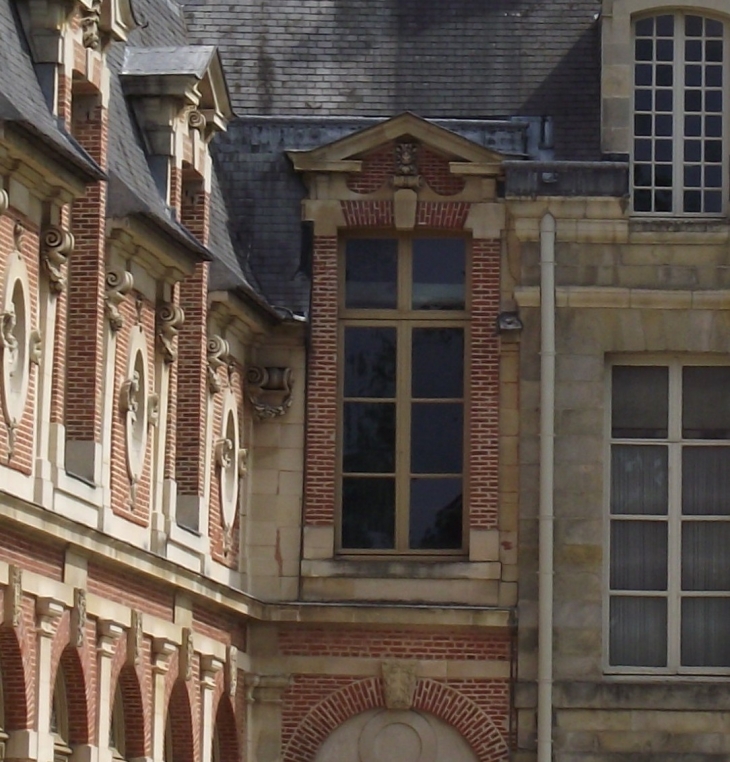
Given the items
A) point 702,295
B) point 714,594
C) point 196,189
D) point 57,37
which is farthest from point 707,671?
point 57,37

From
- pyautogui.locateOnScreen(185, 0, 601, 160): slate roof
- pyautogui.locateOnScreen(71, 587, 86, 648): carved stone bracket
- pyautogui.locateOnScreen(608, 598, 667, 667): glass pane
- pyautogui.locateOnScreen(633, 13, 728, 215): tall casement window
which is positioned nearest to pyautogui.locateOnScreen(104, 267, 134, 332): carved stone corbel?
pyautogui.locateOnScreen(71, 587, 86, 648): carved stone bracket

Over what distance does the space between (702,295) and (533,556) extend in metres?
3.08

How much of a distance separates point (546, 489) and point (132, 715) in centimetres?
594

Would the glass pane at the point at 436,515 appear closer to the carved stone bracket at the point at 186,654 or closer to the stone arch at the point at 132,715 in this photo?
the carved stone bracket at the point at 186,654

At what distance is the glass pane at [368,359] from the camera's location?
30375mm

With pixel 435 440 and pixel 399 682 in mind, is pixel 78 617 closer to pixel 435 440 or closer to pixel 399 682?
pixel 399 682

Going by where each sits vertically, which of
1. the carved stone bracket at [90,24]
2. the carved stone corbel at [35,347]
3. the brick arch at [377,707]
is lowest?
the brick arch at [377,707]

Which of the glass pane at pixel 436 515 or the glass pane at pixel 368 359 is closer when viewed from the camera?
the glass pane at pixel 436 515

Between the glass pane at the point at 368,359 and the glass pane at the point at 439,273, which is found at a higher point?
the glass pane at the point at 439,273

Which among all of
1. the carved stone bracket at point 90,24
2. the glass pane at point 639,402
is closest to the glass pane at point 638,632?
the glass pane at point 639,402

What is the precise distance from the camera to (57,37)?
75.3 feet

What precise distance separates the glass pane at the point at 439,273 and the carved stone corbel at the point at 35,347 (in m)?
8.81

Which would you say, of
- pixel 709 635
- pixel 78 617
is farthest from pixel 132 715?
pixel 709 635

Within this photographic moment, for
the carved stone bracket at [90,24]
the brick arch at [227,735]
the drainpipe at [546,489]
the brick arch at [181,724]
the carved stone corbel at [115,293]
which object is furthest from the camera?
the drainpipe at [546,489]
